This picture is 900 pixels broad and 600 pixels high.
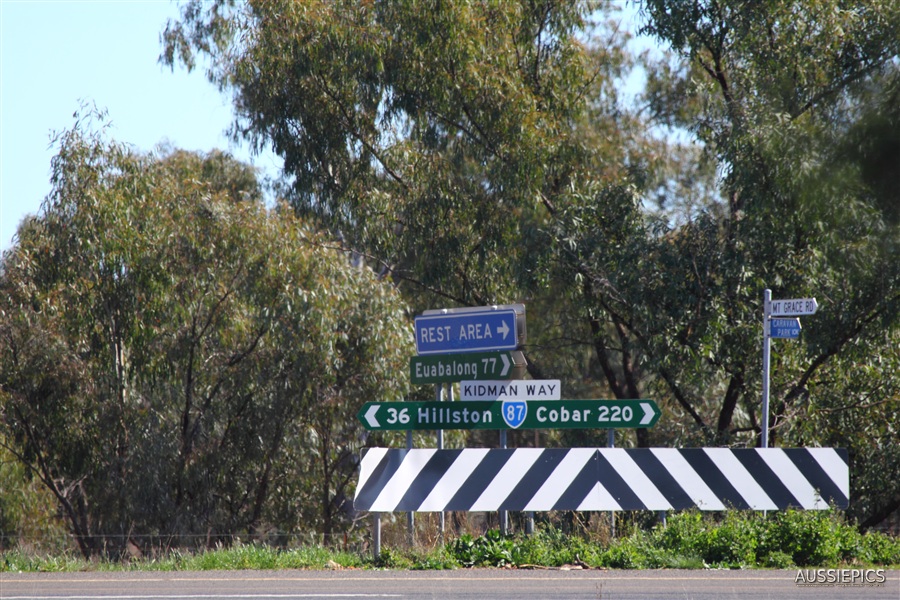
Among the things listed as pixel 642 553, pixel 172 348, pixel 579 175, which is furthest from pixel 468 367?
pixel 579 175

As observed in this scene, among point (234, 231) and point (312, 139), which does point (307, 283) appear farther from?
point (312, 139)

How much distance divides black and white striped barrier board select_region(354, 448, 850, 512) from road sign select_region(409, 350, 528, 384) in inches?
38.4

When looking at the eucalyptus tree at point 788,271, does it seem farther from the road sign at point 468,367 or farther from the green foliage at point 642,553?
the road sign at point 468,367

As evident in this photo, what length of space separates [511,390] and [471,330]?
31.6 inches

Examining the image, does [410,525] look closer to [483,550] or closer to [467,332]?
[483,550]

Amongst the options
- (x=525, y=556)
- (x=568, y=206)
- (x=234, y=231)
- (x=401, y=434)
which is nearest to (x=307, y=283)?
(x=234, y=231)

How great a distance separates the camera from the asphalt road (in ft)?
26.2

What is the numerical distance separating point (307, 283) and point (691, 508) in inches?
365

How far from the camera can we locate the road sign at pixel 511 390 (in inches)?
441

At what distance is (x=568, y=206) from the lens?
736 inches

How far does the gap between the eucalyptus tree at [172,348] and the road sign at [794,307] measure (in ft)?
26.4

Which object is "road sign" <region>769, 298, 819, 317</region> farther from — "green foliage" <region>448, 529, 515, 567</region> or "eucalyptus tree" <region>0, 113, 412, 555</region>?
"eucalyptus tree" <region>0, 113, 412, 555</region>

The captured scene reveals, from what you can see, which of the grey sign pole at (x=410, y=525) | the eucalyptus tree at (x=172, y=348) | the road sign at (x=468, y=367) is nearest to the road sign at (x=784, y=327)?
the road sign at (x=468, y=367)

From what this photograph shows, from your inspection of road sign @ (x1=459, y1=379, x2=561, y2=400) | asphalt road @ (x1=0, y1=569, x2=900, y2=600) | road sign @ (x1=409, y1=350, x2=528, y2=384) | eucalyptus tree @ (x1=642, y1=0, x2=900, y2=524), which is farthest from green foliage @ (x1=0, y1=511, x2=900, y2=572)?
eucalyptus tree @ (x1=642, y1=0, x2=900, y2=524)
